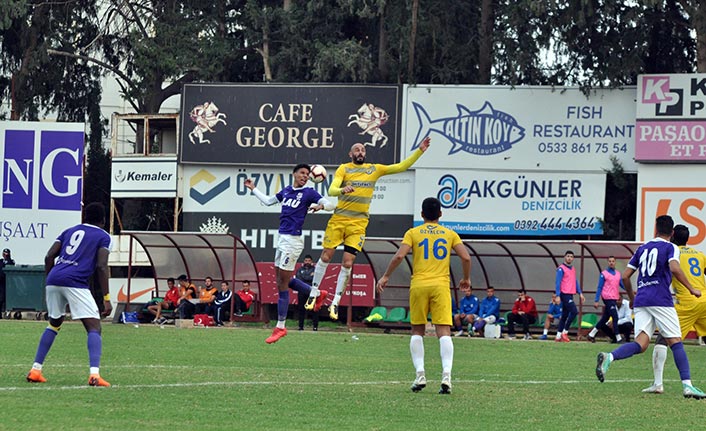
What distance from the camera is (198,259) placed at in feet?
136

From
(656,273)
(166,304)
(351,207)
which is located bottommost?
(166,304)

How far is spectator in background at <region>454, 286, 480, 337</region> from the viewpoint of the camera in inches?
1449

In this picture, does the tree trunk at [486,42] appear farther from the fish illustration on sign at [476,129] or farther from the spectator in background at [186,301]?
the spectator in background at [186,301]

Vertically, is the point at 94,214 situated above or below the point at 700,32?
below

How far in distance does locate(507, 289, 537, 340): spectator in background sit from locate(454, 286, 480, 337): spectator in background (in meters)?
1.01

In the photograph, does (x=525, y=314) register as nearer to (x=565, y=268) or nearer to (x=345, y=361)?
(x=565, y=268)

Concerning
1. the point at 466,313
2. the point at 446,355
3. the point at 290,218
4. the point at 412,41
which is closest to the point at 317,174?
the point at 290,218

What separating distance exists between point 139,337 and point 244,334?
3.48m

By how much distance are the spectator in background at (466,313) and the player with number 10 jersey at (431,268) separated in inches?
837

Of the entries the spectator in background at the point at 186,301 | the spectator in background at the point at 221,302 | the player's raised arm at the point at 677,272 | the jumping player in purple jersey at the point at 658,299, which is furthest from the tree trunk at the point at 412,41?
the player's raised arm at the point at 677,272

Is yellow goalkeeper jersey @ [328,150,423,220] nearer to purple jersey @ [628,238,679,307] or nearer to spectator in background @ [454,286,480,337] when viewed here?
purple jersey @ [628,238,679,307]

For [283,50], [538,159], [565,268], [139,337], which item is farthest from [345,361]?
[283,50]

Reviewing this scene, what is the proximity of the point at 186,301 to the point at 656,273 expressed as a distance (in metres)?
23.6

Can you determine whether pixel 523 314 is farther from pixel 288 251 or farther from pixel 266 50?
pixel 266 50
